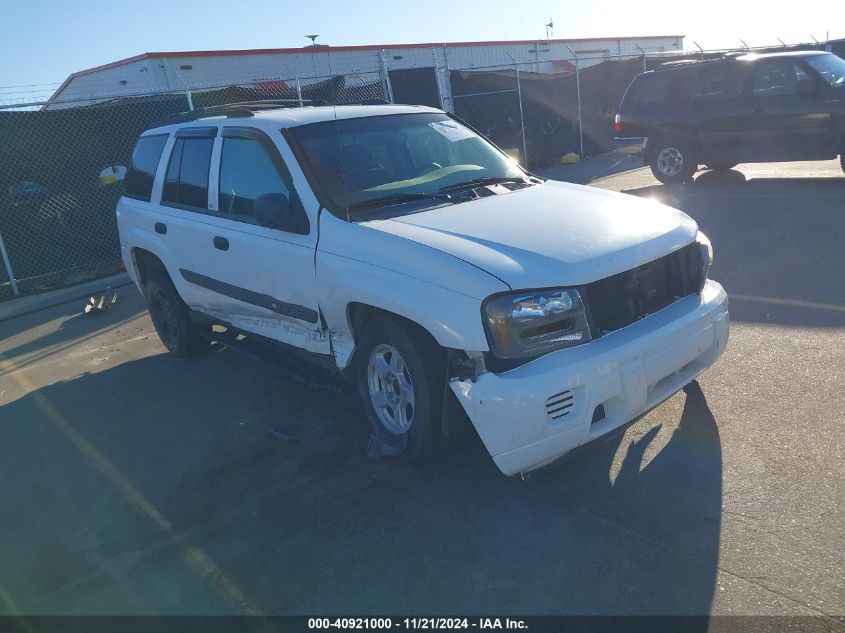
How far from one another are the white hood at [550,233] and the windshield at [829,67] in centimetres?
865

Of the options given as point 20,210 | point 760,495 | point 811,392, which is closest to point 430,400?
point 760,495

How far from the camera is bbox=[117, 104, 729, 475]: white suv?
3.40 metres

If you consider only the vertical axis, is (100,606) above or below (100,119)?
below

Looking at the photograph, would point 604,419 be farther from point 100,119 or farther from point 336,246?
point 100,119

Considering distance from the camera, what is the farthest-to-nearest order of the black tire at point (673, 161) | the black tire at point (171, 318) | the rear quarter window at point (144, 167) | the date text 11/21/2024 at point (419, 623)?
the black tire at point (673, 161)
the black tire at point (171, 318)
the rear quarter window at point (144, 167)
the date text 11/21/2024 at point (419, 623)

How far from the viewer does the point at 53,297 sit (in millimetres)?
10109

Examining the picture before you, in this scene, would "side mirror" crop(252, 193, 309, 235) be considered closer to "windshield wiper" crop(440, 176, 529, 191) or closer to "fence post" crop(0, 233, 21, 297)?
"windshield wiper" crop(440, 176, 529, 191)

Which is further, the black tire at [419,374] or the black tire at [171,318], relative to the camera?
the black tire at [171,318]

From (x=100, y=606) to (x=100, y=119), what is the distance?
31.6 feet

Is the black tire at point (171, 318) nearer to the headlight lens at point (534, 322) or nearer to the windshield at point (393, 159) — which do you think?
the windshield at point (393, 159)

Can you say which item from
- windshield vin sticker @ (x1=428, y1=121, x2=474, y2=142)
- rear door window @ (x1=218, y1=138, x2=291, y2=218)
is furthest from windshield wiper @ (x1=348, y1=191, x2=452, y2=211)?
windshield vin sticker @ (x1=428, y1=121, x2=474, y2=142)

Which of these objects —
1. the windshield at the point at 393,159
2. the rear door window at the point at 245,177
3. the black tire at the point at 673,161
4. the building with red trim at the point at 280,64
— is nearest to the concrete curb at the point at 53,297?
the rear door window at the point at 245,177

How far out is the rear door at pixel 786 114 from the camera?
1116 cm

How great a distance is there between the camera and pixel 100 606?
10.8ft
